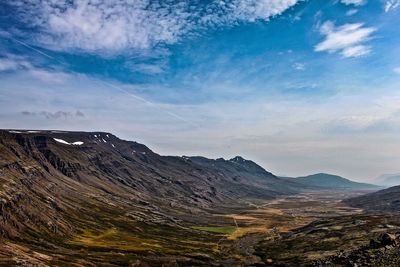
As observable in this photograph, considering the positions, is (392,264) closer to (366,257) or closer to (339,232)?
(366,257)

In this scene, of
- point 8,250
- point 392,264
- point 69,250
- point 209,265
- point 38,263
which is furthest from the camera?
point 69,250

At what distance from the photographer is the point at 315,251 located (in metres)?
168

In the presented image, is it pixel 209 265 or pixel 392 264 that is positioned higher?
pixel 392 264

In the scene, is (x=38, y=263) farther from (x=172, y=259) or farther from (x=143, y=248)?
(x=143, y=248)

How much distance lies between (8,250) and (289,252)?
360 feet

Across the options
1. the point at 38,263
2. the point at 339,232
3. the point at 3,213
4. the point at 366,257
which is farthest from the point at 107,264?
the point at 339,232

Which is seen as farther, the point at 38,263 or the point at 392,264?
the point at 38,263

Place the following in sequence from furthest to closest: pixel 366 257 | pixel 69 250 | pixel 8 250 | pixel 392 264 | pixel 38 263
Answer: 1. pixel 69 250
2. pixel 8 250
3. pixel 38 263
4. pixel 366 257
5. pixel 392 264

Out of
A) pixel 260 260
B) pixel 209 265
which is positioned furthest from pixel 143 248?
pixel 260 260

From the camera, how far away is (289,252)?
18000 cm

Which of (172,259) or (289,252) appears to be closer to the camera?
(172,259)

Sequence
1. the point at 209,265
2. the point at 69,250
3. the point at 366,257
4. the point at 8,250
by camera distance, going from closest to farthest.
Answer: the point at 366,257
the point at 8,250
the point at 209,265
the point at 69,250

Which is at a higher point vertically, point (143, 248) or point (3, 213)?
point (3, 213)

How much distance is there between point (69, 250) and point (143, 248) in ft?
109
